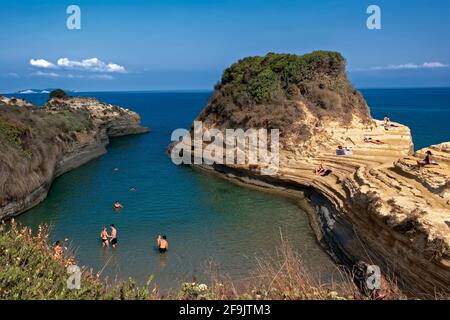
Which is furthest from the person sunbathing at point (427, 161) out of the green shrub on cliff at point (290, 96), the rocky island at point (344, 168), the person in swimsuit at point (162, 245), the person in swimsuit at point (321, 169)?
the green shrub on cliff at point (290, 96)

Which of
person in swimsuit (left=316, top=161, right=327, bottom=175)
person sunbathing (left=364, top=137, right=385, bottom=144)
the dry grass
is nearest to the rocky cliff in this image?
the dry grass

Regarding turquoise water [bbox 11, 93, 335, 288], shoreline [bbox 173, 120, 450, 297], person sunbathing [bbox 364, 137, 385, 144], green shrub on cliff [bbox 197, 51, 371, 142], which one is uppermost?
green shrub on cliff [bbox 197, 51, 371, 142]

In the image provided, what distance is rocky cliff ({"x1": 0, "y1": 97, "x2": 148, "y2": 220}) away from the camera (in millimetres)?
24484

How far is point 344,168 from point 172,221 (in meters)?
11.4

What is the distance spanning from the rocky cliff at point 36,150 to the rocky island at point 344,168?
13.0m

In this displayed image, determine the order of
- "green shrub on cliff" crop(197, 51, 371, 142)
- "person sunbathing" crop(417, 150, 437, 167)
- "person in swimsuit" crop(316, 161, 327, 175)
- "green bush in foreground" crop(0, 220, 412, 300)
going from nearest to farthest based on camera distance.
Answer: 1. "green bush in foreground" crop(0, 220, 412, 300)
2. "person sunbathing" crop(417, 150, 437, 167)
3. "person in swimsuit" crop(316, 161, 327, 175)
4. "green shrub on cliff" crop(197, 51, 371, 142)

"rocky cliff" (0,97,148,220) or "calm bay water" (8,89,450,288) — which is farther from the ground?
"rocky cliff" (0,97,148,220)

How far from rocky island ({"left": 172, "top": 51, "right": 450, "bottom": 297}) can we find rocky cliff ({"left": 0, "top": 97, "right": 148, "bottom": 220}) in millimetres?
12958

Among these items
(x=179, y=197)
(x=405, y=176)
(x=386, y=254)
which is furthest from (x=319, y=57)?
(x=386, y=254)

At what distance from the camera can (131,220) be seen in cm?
2325

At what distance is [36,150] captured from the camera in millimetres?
29922

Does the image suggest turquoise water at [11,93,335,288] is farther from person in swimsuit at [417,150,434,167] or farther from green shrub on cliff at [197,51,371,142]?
green shrub on cliff at [197,51,371,142]

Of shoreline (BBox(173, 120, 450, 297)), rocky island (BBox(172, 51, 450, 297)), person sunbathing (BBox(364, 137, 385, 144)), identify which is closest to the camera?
shoreline (BBox(173, 120, 450, 297))

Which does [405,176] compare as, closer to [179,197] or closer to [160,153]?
[179,197]
